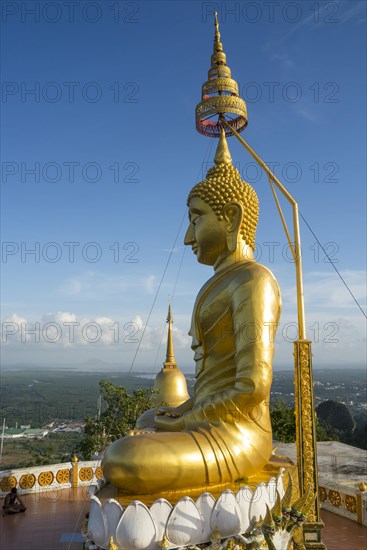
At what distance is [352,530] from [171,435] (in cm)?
475

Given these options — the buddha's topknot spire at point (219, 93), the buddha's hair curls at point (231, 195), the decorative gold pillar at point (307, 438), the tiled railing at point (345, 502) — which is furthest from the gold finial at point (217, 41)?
the tiled railing at point (345, 502)

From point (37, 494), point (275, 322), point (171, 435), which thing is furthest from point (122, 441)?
point (37, 494)

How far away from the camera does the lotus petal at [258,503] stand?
4.89 meters

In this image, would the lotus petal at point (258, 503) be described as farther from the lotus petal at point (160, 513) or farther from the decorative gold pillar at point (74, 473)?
the decorative gold pillar at point (74, 473)

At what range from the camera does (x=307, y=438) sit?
20.7 ft

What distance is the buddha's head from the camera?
22.6ft

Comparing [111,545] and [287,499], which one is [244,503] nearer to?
[287,499]

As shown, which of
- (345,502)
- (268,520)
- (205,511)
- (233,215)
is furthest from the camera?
(345,502)

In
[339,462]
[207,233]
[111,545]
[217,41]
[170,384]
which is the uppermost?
[217,41]

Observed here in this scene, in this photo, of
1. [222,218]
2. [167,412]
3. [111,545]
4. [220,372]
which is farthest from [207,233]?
[111,545]

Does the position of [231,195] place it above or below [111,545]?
above

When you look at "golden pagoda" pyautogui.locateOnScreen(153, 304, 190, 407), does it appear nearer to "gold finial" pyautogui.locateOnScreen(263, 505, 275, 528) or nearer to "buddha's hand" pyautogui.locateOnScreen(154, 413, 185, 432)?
"buddha's hand" pyautogui.locateOnScreen(154, 413, 185, 432)

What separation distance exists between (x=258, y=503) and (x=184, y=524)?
91cm

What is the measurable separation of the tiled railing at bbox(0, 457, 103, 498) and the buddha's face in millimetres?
5363
